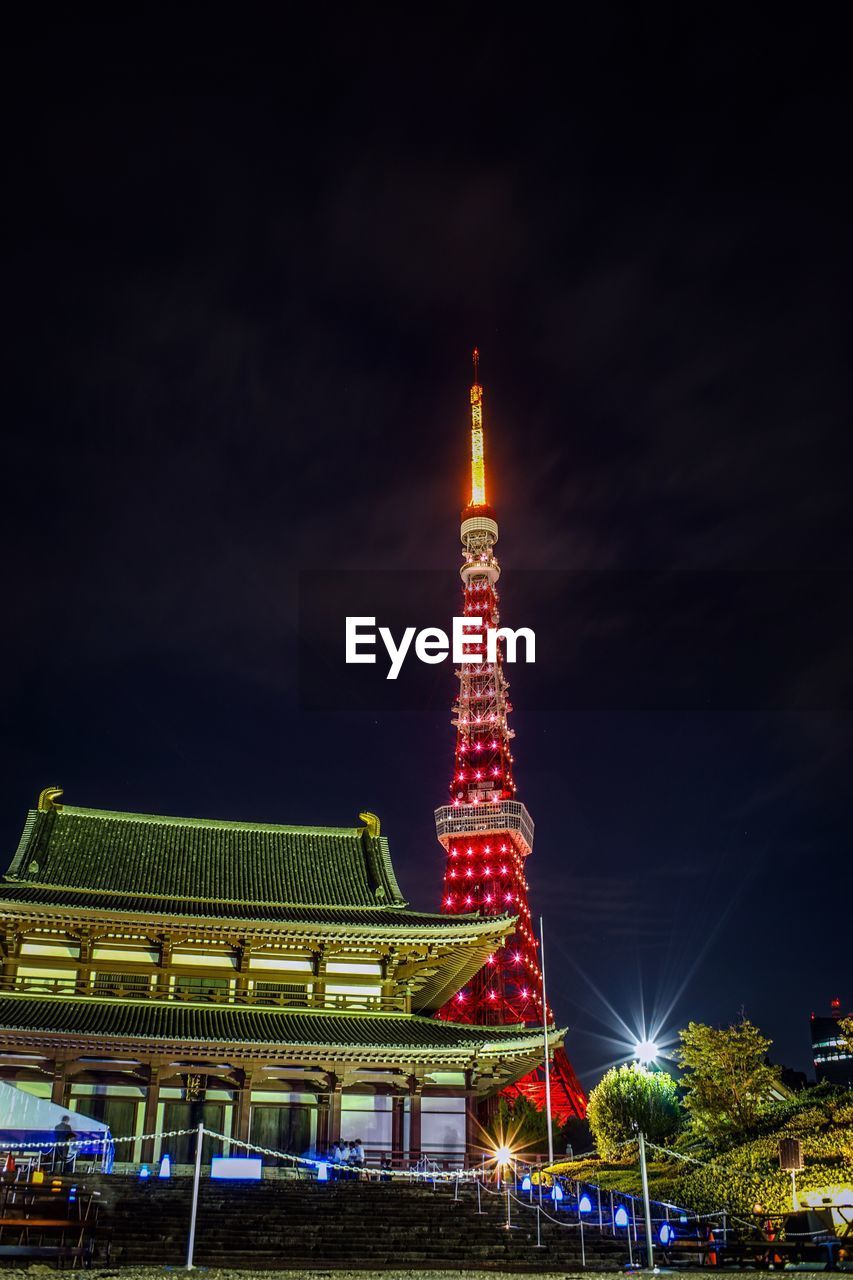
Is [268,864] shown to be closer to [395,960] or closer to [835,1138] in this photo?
[395,960]

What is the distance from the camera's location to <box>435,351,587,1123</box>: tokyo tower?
251ft

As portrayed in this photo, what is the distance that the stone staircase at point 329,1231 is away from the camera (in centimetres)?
2145

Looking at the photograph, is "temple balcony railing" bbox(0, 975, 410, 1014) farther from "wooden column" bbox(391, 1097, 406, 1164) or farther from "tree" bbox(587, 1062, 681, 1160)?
"tree" bbox(587, 1062, 681, 1160)

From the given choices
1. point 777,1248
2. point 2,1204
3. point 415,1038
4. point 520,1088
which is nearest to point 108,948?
point 415,1038

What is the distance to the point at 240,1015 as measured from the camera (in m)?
32.5

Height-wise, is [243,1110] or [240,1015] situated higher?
[240,1015]

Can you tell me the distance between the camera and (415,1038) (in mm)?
31750

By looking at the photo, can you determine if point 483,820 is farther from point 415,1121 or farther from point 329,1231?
point 329,1231

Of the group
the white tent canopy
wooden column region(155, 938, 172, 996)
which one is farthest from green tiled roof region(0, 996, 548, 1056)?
the white tent canopy

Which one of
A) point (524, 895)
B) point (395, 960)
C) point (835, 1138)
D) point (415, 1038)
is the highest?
point (524, 895)

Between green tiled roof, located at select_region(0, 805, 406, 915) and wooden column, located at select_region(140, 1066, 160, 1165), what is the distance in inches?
192

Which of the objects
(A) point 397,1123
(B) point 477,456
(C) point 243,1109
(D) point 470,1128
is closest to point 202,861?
(C) point 243,1109

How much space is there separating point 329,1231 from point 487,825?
6185 cm

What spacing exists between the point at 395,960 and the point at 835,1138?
14.0m
